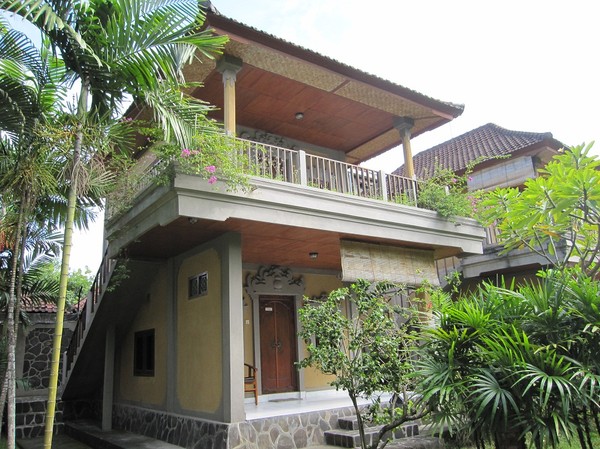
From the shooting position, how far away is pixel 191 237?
813 cm

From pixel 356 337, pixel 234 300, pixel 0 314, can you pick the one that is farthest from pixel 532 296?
pixel 0 314

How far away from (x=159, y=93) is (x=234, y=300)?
3.17 m

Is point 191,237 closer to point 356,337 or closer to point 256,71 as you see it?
point 256,71

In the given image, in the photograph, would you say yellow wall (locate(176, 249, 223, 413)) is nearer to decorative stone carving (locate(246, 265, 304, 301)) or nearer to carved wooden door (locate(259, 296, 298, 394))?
decorative stone carving (locate(246, 265, 304, 301))

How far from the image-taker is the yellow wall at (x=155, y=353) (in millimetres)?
9289

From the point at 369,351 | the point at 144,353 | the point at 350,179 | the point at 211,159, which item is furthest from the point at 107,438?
the point at 350,179

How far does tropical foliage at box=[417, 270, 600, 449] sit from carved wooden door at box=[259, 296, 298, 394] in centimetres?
599

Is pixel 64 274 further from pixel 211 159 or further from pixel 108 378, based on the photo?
pixel 108 378

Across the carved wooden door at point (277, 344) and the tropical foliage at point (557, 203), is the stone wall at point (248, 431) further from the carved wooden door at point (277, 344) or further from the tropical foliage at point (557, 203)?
the tropical foliage at point (557, 203)

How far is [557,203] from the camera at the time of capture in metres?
6.36

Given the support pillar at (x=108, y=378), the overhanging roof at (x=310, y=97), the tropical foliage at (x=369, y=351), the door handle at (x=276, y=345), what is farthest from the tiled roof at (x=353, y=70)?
the support pillar at (x=108, y=378)

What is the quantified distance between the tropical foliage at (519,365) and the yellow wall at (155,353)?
19.1ft

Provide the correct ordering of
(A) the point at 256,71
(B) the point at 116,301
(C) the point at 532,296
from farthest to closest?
1. (B) the point at 116,301
2. (A) the point at 256,71
3. (C) the point at 532,296

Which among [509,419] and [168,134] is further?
[168,134]
